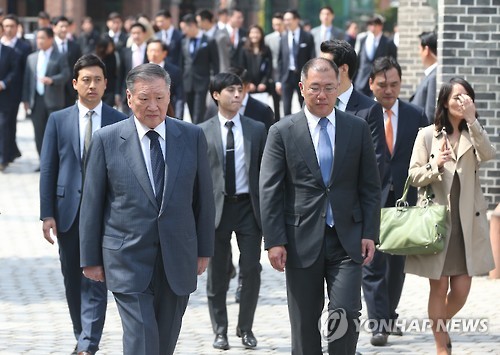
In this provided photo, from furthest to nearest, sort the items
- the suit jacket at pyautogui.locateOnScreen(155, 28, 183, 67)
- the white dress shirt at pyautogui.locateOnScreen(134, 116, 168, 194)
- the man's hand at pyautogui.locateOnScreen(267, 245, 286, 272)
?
the suit jacket at pyautogui.locateOnScreen(155, 28, 183, 67), the man's hand at pyautogui.locateOnScreen(267, 245, 286, 272), the white dress shirt at pyautogui.locateOnScreen(134, 116, 168, 194)

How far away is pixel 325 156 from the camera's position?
7.30 meters

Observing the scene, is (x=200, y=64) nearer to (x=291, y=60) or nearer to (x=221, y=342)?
(x=291, y=60)

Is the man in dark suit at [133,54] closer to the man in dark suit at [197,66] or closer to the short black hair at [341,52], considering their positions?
the man in dark suit at [197,66]

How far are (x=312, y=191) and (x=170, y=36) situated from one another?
55.3ft

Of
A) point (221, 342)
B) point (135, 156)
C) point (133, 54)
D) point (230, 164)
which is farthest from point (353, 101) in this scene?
point (133, 54)

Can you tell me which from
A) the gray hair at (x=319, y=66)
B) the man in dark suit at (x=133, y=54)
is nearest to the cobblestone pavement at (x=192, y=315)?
the gray hair at (x=319, y=66)

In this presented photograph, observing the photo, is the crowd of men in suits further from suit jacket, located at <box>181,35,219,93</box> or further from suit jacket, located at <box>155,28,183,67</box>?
suit jacket, located at <box>155,28,183,67</box>

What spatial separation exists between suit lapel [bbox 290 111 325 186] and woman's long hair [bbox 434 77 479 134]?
5.06ft

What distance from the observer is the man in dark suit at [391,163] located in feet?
31.0

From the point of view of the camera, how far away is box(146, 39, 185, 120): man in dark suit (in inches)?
593

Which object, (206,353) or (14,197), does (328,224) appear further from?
(14,197)

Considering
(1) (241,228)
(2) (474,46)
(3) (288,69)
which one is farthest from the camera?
(3) (288,69)

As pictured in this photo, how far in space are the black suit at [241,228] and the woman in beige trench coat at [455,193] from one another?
4.20 ft

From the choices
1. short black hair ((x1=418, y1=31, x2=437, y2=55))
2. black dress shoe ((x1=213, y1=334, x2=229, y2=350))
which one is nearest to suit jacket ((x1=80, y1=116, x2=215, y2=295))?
black dress shoe ((x1=213, y1=334, x2=229, y2=350))
